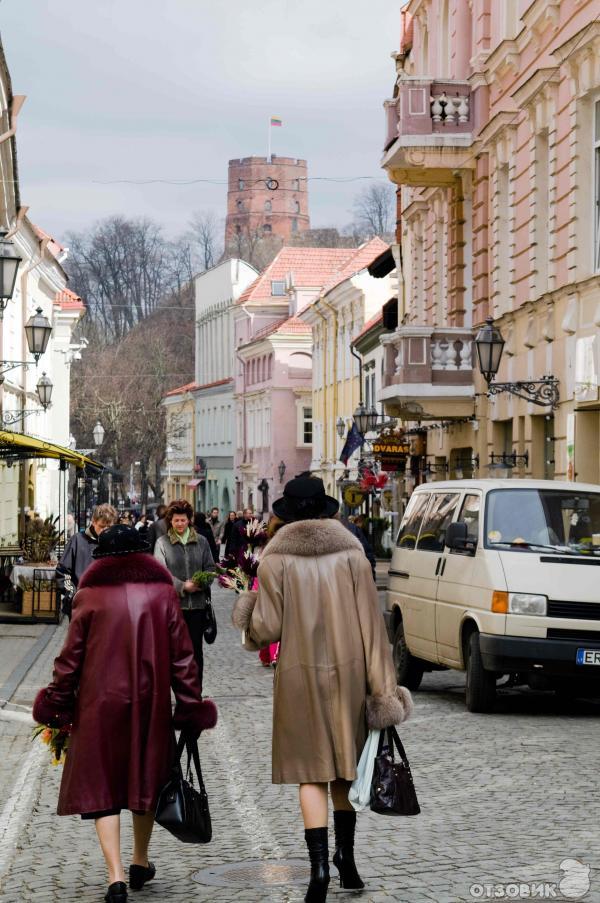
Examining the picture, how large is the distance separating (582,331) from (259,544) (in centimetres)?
638

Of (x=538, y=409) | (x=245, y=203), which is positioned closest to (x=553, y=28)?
(x=538, y=409)

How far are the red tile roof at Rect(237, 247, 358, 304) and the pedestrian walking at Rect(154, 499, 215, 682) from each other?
6322 cm

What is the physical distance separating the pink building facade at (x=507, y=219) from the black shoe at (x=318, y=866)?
547 inches

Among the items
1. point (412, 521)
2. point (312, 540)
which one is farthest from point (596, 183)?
point (312, 540)

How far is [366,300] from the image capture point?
55.9 metres

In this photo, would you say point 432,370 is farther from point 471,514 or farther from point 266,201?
point 266,201

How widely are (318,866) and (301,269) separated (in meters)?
75.3

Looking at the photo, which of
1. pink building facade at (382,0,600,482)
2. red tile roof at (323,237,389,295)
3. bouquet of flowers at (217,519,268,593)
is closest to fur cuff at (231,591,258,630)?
bouquet of flowers at (217,519,268,593)

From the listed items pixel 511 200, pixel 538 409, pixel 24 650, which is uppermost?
Answer: pixel 511 200

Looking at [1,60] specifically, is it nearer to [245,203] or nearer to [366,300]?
[366,300]

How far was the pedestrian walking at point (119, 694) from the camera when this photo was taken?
251 inches

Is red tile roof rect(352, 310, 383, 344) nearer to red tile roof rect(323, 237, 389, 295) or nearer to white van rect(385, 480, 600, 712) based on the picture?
red tile roof rect(323, 237, 389, 295)

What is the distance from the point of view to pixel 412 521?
49.5 ft
